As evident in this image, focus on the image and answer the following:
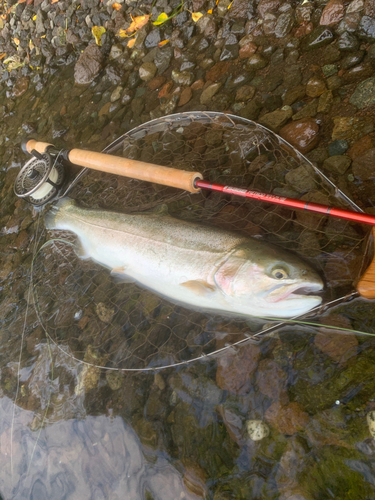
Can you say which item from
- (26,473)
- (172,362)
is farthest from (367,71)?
(26,473)

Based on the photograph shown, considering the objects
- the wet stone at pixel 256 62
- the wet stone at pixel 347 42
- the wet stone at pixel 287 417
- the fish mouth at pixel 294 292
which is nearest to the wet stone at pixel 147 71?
the wet stone at pixel 256 62

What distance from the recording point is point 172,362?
2.71m

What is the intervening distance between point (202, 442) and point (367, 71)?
375 centimetres

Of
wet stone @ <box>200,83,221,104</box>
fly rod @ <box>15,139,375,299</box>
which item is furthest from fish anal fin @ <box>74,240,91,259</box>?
wet stone @ <box>200,83,221,104</box>

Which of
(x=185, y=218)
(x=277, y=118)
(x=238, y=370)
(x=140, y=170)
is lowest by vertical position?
(x=238, y=370)

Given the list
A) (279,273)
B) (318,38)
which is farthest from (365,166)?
(318,38)

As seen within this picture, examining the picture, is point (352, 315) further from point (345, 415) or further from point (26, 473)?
point (26, 473)

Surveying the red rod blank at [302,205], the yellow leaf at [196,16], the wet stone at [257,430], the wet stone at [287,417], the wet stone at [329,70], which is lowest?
the wet stone at [257,430]

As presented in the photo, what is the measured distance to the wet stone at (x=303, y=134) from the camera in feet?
10.5

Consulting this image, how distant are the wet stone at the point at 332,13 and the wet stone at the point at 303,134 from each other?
1.26 meters

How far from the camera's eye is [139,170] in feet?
10.2

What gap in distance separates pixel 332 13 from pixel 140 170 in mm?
2783

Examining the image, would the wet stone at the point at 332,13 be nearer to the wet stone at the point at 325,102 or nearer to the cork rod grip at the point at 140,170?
the wet stone at the point at 325,102

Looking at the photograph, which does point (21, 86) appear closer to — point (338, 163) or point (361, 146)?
point (338, 163)
